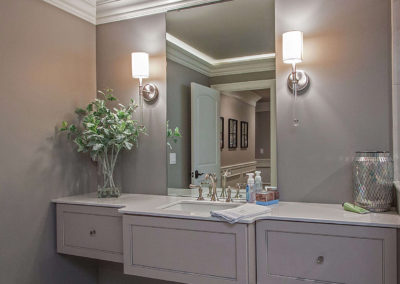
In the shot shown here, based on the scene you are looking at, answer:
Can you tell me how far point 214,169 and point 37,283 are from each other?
143cm

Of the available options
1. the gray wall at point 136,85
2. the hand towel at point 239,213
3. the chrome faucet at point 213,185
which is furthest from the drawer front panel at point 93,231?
the hand towel at point 239,213

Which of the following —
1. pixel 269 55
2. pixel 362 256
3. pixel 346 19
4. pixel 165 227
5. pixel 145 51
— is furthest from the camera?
pixel 145 51

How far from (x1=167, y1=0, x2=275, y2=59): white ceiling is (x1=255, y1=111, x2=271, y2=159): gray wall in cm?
43

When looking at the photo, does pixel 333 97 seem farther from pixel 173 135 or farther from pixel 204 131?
pixel 173 135

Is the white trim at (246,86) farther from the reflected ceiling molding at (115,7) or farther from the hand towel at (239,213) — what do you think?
the hand towel at (239,213)

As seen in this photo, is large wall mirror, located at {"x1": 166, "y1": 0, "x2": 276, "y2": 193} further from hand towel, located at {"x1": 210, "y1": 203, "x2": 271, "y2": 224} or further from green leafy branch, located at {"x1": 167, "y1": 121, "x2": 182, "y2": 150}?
hand towel, located at {"x1": 210, "y1": 203, "x2": 271, "y2": 224}

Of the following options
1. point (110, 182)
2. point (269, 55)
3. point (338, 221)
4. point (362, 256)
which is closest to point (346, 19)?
point (269, 55)

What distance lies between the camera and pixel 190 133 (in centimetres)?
249

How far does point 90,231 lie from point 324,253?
1.48 metres

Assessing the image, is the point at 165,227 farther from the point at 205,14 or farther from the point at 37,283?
the point at 205,14

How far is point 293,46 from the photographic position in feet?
6.59

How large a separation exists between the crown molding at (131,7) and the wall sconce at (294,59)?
735 mm

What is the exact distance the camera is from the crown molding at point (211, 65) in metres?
2.23

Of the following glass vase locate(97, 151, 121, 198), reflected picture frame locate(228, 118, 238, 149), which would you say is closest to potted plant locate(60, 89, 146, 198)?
glass vase locate(97, 151, 121, 198)
